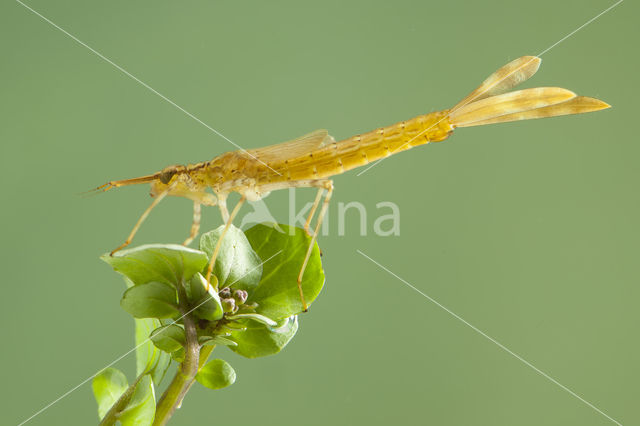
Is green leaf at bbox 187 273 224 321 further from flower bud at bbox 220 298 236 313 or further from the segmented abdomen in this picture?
the segmented abdomen

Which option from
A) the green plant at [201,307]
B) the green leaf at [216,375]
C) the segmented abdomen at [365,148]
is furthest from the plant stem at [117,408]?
the segmented abdomen at [365,148]

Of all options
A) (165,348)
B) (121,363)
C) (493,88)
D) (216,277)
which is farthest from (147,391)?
(121,363)

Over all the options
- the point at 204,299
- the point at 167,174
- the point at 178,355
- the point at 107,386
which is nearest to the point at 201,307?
the point at 204,299

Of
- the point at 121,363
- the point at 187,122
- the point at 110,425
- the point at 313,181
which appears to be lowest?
the point at 121,363

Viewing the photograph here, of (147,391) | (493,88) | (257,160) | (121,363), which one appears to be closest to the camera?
(147,391)

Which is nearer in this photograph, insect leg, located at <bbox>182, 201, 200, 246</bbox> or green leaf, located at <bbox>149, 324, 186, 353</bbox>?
green leaf, located at <bbox>149, 324, 186, 353</bbox>

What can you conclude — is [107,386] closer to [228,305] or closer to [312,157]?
[228,305]

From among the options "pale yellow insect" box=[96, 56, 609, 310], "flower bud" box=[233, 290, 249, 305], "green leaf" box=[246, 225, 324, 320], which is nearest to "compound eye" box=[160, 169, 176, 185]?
"pale yellow insect" box=[96, 56, 609, 310]

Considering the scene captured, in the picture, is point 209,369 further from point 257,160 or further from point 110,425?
point 257,160
